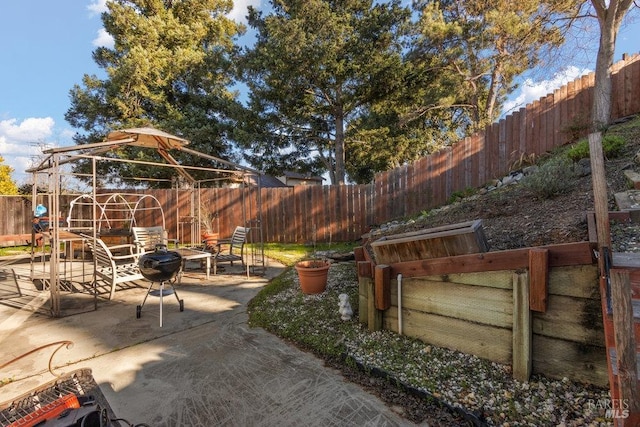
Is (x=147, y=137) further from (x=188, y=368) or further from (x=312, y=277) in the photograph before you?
(x=188, y=368)

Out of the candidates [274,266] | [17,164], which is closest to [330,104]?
[274,266]

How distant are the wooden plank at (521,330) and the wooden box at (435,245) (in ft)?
1.12

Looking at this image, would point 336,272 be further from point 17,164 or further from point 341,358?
point 17,164

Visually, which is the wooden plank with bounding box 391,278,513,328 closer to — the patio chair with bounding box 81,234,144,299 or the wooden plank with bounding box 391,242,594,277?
the wooden plank with bounding box 391,242,594,277

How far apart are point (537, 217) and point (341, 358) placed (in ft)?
7.12

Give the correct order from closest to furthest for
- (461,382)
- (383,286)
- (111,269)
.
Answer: (461,382), (383,286), (111,269)

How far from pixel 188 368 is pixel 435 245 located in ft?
6.69

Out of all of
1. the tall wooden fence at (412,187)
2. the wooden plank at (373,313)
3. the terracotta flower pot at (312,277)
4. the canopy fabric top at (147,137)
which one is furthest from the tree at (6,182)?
the wooden plank at (373,313)

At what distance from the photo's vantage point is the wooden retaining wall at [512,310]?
5.43ft

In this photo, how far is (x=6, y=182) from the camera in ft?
38.6

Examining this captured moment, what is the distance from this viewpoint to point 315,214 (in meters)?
8.69

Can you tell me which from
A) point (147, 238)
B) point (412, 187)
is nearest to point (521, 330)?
point (147, 238)

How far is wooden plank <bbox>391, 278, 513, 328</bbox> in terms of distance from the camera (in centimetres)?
191

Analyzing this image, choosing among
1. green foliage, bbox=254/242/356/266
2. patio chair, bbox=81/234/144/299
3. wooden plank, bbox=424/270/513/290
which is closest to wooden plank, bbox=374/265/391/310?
wooden plank, bbox=424/270/513/290
